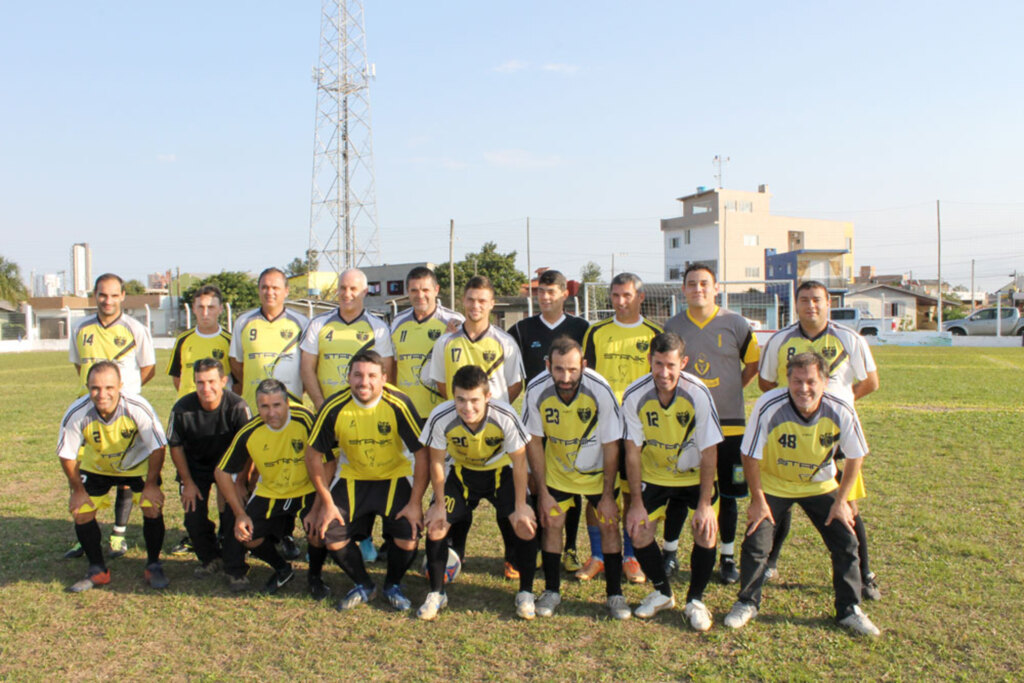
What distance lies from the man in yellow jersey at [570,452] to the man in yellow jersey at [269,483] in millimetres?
1473

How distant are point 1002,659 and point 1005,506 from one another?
291 centimetres

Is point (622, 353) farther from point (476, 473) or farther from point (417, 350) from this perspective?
point (417, 350)

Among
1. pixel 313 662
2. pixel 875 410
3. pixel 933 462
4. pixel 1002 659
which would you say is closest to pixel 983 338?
pixel 875 410

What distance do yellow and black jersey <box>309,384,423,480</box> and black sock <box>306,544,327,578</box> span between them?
54 cm

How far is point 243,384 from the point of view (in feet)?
17.7

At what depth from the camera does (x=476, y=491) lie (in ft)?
14.6

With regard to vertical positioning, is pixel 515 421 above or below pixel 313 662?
above

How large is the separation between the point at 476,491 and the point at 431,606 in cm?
73

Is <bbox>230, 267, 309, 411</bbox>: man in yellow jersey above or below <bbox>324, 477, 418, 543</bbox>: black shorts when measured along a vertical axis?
above

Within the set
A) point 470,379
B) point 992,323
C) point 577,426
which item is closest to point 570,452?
point 577,426

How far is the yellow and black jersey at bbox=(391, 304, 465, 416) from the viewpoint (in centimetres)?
531

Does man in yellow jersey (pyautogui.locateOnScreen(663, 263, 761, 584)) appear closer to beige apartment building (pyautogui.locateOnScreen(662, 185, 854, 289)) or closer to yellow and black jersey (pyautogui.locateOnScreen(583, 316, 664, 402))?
yellow and black jersey (pyautogui.locateOnScreen(583, 316, 664, 402))

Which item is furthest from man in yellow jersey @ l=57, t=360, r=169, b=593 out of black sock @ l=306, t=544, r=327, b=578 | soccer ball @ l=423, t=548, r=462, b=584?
soccer ball @ l=423, t=548, r=462, b=584

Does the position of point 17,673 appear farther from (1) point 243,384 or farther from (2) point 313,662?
(1) point 243,384
